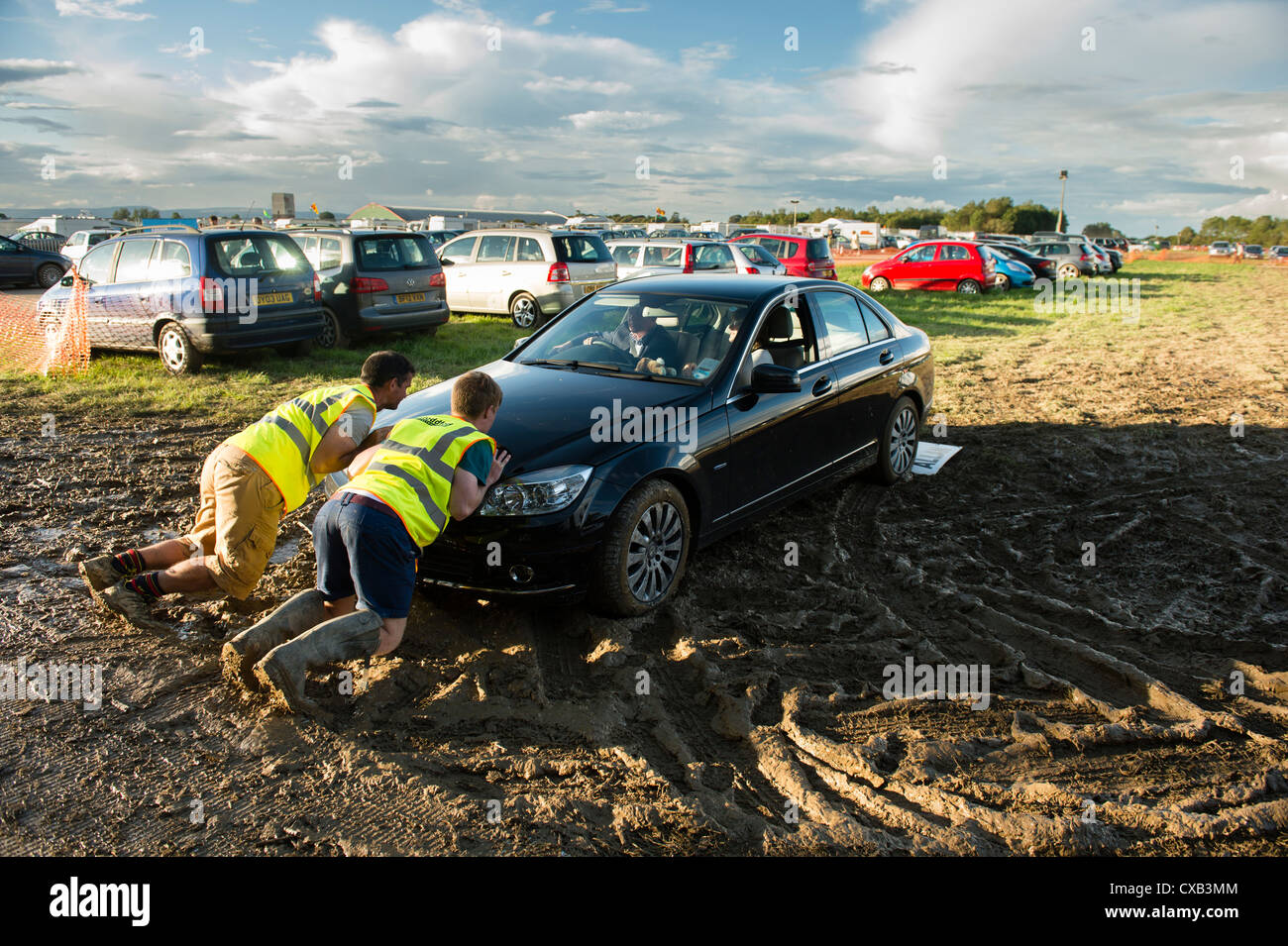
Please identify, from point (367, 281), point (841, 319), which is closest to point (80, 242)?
point (367, 281)

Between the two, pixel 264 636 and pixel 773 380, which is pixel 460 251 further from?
pixel 264 636

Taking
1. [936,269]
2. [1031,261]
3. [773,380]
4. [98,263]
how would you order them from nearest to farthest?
1. [773,380]
2. [98,263]
3. [936,269]
4. [1031,261]

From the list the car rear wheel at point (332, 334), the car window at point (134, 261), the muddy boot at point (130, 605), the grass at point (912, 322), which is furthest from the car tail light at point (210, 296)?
the muddy boot at point (130, 605)

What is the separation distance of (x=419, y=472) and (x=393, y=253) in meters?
10.4

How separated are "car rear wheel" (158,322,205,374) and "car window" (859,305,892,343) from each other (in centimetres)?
803

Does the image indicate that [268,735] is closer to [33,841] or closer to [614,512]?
[33,841]

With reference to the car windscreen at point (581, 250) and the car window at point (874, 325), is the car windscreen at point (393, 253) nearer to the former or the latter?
the car windscreen at point (581, 250)

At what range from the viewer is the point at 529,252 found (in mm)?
15352

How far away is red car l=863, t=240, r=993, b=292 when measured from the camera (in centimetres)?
2359

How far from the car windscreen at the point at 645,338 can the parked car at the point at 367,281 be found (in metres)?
7.66

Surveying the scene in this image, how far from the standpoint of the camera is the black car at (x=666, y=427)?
4246 millimetres

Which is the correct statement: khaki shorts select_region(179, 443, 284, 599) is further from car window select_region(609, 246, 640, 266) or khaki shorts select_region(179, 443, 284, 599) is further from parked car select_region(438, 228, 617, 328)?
car window select_region(609, 246, 640, 266)
